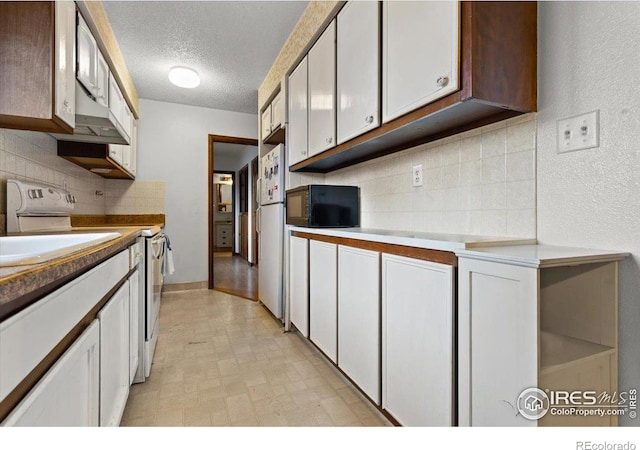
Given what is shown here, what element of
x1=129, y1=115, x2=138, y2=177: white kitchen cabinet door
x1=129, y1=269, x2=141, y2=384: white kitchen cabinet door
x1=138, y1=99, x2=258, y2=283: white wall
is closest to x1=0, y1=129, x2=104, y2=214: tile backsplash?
x1=129, y1=115, x2=138, y2=177: white kitchen cabinet door

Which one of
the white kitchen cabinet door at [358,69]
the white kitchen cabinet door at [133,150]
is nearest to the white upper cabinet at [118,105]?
the white kitchen cabinet door at [133,150]

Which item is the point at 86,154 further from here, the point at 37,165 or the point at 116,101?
the point at 116,101

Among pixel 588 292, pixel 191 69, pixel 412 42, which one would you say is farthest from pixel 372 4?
pixel 191 69

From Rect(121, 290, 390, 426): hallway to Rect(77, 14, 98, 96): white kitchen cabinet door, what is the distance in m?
1.81

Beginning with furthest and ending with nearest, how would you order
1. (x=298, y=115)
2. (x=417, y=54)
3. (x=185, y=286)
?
(x=185, y=286) → (x=298, y=115) → (x=417, y=54)

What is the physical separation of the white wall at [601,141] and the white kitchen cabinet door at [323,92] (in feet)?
3.53

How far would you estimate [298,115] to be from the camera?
2385 mm

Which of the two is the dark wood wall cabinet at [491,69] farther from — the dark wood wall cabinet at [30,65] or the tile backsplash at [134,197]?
the tile backsplash at [134,197]

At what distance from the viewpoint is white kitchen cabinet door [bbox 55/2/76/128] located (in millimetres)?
1387

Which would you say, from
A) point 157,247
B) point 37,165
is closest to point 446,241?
point 157,247

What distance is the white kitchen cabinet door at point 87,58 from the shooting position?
1796 mm

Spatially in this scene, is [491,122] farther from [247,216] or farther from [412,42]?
[247,216]

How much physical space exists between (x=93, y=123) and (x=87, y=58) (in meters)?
0.43

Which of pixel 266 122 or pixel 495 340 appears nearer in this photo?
pixel 495 340
